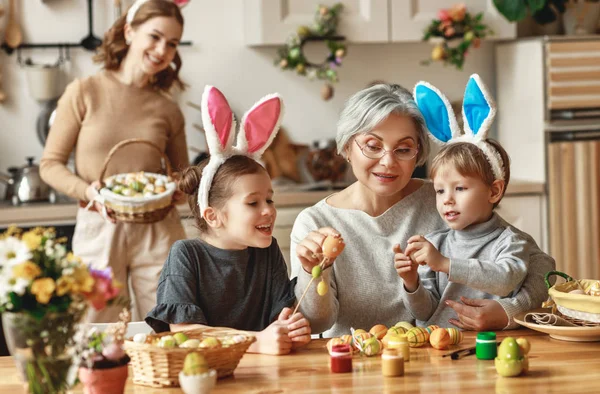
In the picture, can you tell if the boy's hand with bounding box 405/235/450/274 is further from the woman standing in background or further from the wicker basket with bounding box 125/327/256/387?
the woman standing in background

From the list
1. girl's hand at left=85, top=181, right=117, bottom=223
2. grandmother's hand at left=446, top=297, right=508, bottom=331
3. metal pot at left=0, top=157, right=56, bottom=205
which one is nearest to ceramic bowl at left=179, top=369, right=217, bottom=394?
grandmother's hand at left=446, top=297, right=508, bottom=331

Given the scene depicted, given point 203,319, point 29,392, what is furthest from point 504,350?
point 29,392

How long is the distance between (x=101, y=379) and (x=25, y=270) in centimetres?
28

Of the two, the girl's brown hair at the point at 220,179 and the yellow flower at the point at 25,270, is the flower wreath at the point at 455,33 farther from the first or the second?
the yellow flower at the point at 25,270

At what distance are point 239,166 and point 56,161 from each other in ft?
4.69

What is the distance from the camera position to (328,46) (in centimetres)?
429

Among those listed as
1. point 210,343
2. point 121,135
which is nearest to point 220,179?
point 210,343

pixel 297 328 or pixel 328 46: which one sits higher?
pixel 328 46

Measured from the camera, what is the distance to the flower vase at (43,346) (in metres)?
1.35

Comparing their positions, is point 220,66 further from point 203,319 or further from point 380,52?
point 203,319

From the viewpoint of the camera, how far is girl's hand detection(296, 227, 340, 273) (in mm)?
1938

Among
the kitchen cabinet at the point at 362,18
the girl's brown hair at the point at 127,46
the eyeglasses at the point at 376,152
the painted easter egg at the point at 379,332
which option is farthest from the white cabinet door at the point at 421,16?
the painted easter egg at the point at 379,332

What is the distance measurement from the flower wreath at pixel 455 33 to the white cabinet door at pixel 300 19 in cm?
23

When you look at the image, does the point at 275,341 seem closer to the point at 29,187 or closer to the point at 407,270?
the point at 407,270
